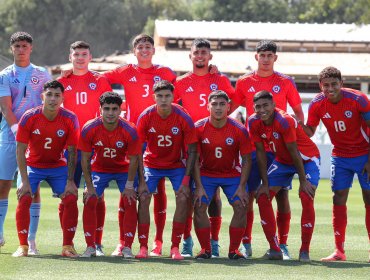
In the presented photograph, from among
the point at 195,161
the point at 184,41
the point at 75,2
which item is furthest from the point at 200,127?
the point at 75,2

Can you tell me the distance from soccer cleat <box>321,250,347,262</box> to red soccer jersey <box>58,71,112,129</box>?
3.19 meters

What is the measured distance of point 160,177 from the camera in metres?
12.3

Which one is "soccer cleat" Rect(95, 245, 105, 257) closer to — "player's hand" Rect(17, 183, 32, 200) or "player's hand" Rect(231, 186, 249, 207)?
"player's hand" Rect(17, 183, 32, 200)

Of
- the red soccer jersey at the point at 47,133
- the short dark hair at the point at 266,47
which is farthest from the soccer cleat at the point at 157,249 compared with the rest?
the short dark hair at the point at 266,47

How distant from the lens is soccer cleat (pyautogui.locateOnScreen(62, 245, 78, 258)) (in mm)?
11813

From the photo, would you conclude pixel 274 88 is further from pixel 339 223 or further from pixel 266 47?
pixel 339 223

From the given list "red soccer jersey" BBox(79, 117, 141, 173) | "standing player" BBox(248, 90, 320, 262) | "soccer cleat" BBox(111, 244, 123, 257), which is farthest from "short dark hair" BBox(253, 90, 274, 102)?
"soccer cleat" BBox(111, 244, 123, 257)

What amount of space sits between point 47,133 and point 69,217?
0.97m

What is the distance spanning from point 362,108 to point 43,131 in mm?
3555

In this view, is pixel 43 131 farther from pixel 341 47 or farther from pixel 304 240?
pixel 341 47

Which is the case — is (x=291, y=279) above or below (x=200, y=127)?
below

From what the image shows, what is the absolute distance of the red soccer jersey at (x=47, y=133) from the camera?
1199 cm

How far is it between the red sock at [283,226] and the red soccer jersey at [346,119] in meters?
0.93

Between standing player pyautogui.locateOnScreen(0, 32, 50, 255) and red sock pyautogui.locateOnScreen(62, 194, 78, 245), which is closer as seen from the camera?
red sock pyautogui.locateOnScreen(62, 194, 78, 245)
